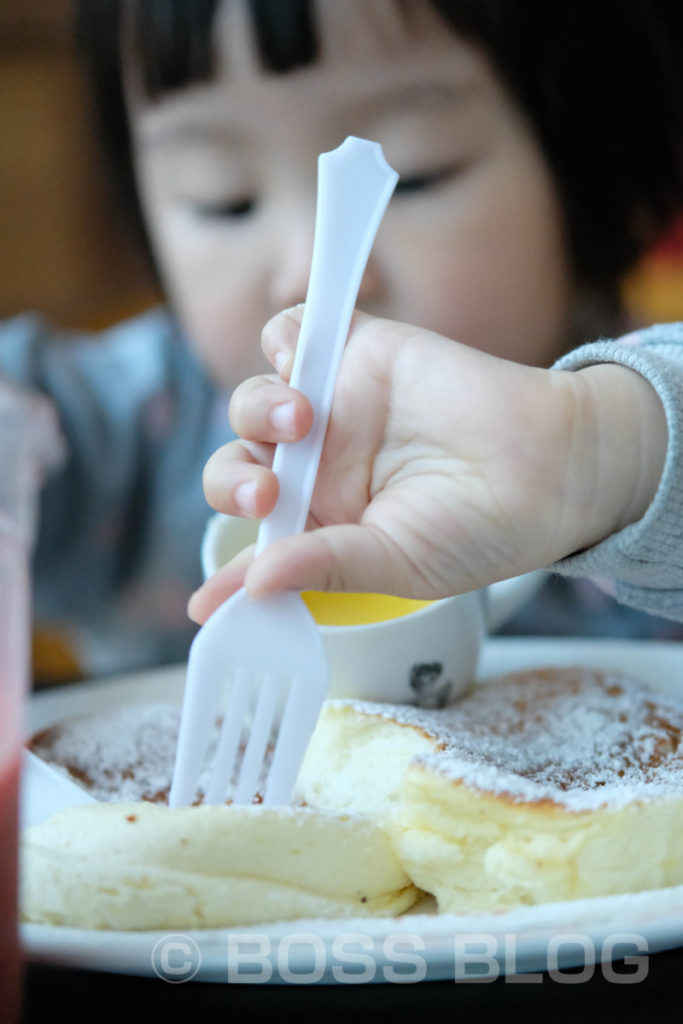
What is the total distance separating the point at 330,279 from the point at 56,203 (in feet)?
4.76

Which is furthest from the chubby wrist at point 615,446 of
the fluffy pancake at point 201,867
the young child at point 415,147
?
the young child at point 415,147

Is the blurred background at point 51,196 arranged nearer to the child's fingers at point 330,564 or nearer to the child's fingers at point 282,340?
the child's fingers at point 282,340

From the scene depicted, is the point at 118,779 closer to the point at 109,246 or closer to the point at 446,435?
the point at 446,435

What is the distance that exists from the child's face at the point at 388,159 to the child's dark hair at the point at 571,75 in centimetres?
3

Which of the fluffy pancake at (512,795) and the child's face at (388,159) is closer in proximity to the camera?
the fluffy pancake at (512,795)

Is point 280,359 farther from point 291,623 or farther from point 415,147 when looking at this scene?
point 415,147

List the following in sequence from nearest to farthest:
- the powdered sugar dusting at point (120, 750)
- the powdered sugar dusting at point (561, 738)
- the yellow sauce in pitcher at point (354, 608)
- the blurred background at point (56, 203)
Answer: the powdered sugar dusting at point (561, 738) < the powdered sugar dusting at point (120, 750) < the yellow sauce in pitcher at point (354, 608) < the blurred background at point (56, 203)

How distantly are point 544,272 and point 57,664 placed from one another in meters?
1.26

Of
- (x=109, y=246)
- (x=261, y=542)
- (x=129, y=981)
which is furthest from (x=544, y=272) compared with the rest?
(x=129, y=981)

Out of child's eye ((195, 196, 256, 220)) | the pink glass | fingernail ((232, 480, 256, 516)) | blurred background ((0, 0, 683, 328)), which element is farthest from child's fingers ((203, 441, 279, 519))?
blurred background ((0, 0, 683, 328))

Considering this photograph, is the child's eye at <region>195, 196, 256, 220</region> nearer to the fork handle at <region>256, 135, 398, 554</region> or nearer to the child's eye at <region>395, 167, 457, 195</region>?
the child's eye at <region>395, 167, 457, 195</region>

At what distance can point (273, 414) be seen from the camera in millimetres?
499

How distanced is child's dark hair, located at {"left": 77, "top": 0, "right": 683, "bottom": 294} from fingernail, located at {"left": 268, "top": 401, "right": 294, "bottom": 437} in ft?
3.58

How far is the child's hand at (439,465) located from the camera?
1.61 ft
